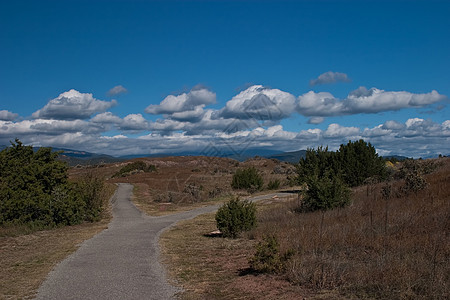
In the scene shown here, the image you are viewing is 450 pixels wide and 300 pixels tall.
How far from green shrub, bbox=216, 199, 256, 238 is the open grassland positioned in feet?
1.49

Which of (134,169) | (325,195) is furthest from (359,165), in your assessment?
(134,169)

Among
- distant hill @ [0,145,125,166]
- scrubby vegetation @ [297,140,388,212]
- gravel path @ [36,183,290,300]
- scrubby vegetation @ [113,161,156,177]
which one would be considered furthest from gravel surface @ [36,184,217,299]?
scrubby vegetation @ [113,161,156,177]

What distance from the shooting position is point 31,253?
1123cm

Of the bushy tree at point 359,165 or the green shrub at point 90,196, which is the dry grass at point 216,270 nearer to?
the green shrub at point 90,196

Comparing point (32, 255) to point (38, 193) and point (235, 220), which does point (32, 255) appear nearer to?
point (235, 220)

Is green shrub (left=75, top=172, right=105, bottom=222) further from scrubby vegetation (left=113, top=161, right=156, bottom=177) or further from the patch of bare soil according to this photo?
scrubby vegetation (left=113, top=161, right=156, bottom=177)

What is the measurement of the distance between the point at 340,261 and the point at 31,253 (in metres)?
9.26

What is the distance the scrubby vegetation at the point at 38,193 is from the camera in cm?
1641

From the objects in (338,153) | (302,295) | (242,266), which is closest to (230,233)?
(242,266)

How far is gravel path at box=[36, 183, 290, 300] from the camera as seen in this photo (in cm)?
667

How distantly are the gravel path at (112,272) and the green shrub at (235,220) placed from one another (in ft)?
8.03

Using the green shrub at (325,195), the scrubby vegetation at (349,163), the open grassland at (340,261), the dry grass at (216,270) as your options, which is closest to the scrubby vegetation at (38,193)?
the dry grass at (216,270)

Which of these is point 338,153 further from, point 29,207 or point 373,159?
point 29,207

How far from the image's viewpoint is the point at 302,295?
577 cm
